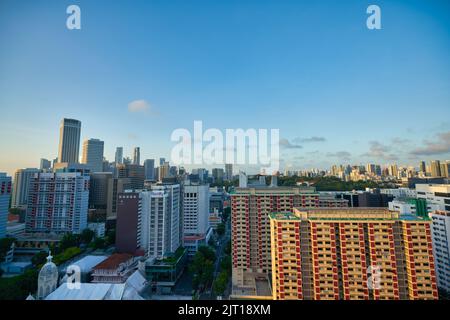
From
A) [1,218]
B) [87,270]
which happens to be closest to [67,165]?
[1,218]

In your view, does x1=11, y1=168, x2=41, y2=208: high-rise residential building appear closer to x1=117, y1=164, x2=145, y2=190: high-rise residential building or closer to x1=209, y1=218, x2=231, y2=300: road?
x1=117, y1=164, x2=145, y2=190: high-rise residential building

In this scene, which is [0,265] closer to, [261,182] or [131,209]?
[131,209]

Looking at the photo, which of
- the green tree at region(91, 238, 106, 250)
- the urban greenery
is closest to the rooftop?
the urban greenery

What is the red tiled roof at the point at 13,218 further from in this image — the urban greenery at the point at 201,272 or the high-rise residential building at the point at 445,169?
the high-rise residential building at the point at 445,169

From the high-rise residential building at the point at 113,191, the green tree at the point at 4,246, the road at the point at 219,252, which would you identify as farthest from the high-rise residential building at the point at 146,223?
the high-rise residential building at the point at 113,191

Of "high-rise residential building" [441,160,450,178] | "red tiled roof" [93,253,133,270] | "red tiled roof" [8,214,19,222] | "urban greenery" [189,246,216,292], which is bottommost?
"urban greenery" [189,246,216,292]

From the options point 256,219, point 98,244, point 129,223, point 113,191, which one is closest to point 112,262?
point 129,223
